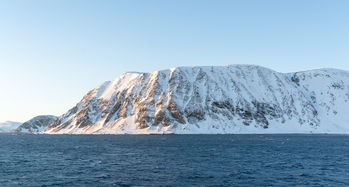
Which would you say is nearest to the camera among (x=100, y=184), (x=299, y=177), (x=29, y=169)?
(x=100, y=184)

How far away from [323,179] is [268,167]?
524 inches

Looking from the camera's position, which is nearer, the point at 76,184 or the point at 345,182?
the point at 76,184

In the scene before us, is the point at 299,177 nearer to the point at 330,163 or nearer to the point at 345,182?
the point at 345,182

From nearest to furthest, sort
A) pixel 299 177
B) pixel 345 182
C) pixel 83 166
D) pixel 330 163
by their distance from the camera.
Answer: pixel 345 182 < pixel 299 177 < pixel 83 166 < pixel 330 163

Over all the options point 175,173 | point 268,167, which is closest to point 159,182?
point 175,173

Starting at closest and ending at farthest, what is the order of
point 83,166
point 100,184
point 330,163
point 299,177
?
point 100,184 → point 299,177 → point 83,166 → point 330,163

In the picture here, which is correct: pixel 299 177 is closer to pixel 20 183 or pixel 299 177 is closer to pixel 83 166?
pixel 83 166

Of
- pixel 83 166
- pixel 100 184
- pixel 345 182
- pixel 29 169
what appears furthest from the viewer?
pixel 83 166

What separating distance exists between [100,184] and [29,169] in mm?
22673

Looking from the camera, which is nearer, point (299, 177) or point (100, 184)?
point (100, 184)

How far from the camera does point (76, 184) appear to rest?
4844 cm

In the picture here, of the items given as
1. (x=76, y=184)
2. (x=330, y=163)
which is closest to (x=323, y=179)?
(x=330, y=163)

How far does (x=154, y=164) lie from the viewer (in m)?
70.9

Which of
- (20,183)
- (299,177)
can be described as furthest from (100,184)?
(299,177)
